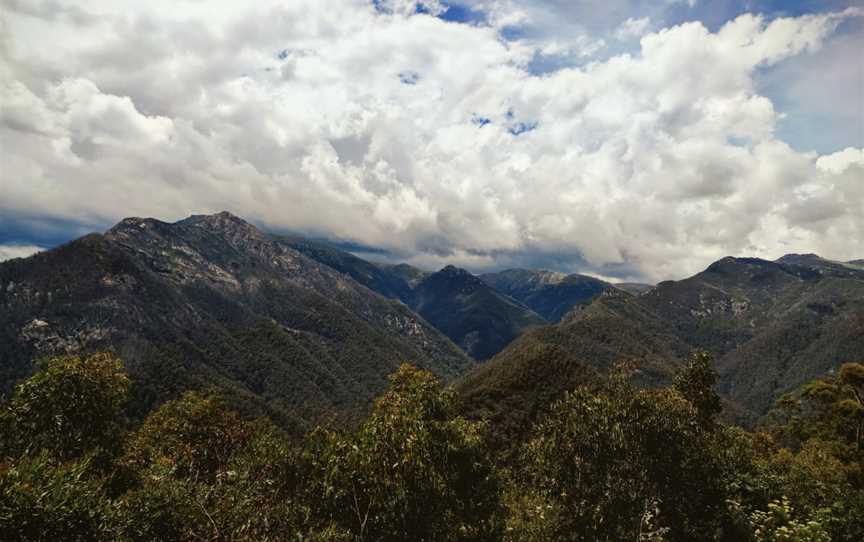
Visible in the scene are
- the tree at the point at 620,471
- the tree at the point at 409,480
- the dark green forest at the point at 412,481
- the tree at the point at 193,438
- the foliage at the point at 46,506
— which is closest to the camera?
the foliage at the point at 46,506

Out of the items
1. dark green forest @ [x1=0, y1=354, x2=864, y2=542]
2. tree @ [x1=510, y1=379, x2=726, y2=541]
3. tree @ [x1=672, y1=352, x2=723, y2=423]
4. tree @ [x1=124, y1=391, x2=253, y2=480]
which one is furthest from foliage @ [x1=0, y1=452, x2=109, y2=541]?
tree @ [x1=672, y1=352, x2=723, y2=423]

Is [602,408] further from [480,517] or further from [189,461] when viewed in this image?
[189,461]

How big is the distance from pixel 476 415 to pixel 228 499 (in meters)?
174

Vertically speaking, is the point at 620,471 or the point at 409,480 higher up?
the point at 620,471

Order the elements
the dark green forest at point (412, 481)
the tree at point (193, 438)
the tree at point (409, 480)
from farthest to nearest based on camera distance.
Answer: the tree at point (193, 438)
the tree at point (409, 480)
the dark green forest at point (412, 481)

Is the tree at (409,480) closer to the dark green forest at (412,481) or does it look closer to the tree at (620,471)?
the dark green forest at (412,481)

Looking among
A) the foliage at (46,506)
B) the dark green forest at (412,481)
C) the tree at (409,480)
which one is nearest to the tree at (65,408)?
the dark green forest at (412,481)

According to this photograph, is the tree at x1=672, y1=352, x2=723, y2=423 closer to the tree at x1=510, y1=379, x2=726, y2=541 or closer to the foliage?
the tree at x1=510, y1=379, x2=726, y2=541

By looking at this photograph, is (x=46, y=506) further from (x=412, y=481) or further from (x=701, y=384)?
(x=701, y=384)

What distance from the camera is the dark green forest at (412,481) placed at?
23.5 metres

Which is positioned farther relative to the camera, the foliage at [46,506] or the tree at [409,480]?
the tree at [409,480]

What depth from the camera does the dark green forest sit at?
23469 mm

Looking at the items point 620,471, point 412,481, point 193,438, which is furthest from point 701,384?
point 193,438

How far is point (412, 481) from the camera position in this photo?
2508 centimetres
